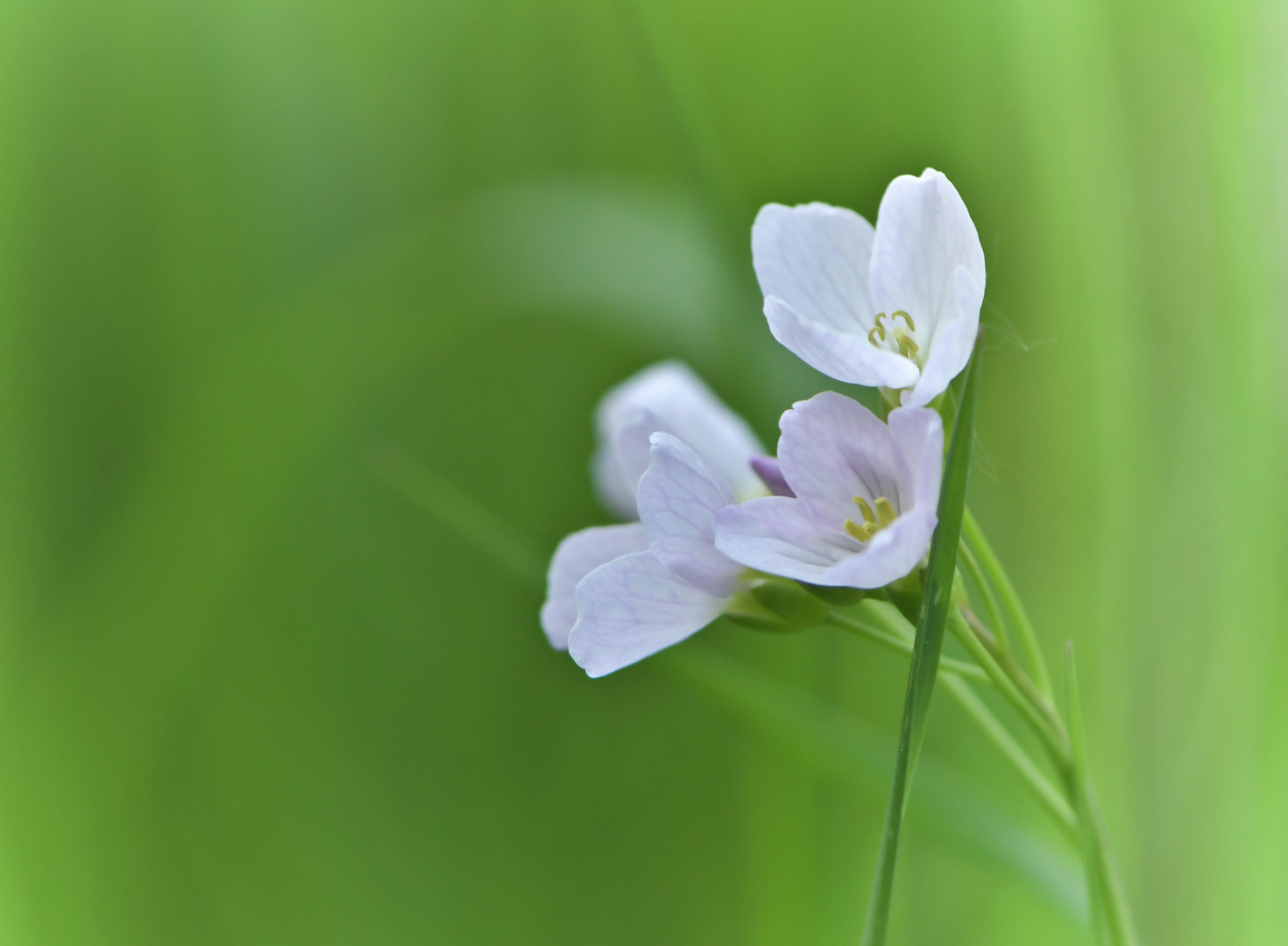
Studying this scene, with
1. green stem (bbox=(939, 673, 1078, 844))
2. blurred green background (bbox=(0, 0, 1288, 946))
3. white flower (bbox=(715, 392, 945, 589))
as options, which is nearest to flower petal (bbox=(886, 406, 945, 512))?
white flower (bbox=(715, 392, 945, 589))

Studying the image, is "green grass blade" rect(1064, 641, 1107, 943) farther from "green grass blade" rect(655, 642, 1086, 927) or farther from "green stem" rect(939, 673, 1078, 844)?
"green grass blade" rect(655, 642, 1086, 927)

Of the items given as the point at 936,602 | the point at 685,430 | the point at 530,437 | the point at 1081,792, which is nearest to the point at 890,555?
the point at 936,602

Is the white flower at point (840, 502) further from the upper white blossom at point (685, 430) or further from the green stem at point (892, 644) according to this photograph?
the upper white blossom at point (685, 430)

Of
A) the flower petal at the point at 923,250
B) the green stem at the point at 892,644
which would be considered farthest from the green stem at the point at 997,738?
the flower petal at the point at 923,250

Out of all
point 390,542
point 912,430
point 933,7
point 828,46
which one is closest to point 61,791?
point 390,542

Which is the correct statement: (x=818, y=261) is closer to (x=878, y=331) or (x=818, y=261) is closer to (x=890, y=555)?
(x=878, y=331)

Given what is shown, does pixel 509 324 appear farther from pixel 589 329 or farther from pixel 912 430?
pixel 912 430
